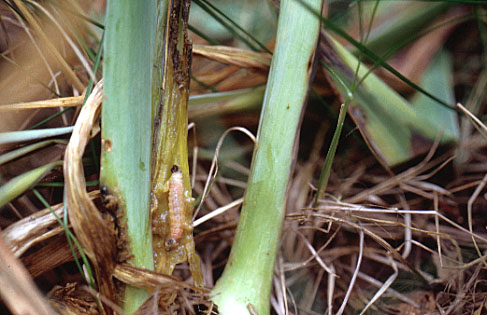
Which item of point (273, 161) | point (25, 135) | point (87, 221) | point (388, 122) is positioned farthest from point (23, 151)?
point (388, 122)

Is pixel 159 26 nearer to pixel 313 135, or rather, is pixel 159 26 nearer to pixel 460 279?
pixel 313 135

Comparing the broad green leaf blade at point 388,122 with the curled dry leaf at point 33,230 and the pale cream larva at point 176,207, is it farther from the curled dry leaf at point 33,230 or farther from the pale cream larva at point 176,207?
the curled dry leaf at point 33,230

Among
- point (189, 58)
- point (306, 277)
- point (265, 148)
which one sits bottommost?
point (306, 277)

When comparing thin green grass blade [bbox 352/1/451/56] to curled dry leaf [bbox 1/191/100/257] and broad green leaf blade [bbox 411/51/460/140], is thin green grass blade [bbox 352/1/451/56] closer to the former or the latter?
broad green leaf blade [bbox 411/51/460/140]

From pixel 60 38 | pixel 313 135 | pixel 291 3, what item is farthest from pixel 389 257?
pixel 60 38

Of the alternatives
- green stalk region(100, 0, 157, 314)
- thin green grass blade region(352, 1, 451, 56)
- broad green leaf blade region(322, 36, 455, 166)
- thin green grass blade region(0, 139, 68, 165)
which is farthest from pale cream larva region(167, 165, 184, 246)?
thin green grass blade region(352, 1, 451, 56)

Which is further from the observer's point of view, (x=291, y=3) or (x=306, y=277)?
(x=306, y=277)

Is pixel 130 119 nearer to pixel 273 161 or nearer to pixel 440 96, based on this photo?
pixel 273 161
